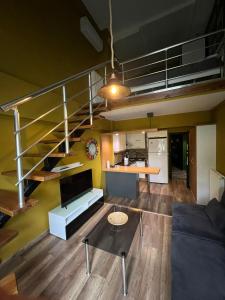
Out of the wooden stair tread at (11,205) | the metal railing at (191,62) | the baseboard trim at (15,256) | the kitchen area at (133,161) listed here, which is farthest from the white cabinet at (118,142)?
the wooden stair tread at (11,205)

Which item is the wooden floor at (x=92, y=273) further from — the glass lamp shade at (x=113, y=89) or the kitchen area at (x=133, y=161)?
the glass lamp shade at (x=113, y=89)

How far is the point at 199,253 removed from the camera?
1581 mm

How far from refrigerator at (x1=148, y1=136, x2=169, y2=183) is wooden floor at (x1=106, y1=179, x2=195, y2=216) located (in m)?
0.33

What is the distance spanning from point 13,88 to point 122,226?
2634 millimetres

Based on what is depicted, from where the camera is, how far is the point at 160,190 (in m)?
4.61

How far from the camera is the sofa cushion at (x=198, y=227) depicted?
6.02 ft

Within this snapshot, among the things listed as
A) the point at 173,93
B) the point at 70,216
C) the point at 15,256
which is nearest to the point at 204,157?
the point at 173,93

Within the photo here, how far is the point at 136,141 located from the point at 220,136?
307 cm

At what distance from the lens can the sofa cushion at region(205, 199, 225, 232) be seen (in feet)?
6.26

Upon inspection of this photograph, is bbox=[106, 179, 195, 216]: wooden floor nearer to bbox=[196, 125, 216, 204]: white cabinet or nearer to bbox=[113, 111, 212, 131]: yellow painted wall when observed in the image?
bbox=[196, 125, 216, 204]: white cabinet

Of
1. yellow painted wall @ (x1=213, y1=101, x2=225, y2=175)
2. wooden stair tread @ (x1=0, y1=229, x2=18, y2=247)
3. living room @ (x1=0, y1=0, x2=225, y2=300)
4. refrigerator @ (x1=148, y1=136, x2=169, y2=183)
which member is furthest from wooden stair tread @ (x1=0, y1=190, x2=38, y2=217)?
refrigerator @ (x1=148, y1=136, x2=169, y2=183)

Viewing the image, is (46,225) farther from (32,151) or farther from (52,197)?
(32,151)

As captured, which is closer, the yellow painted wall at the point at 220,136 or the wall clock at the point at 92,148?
the yellow painted wall at the point at 220,136

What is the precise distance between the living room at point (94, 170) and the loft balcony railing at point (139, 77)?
20mm
